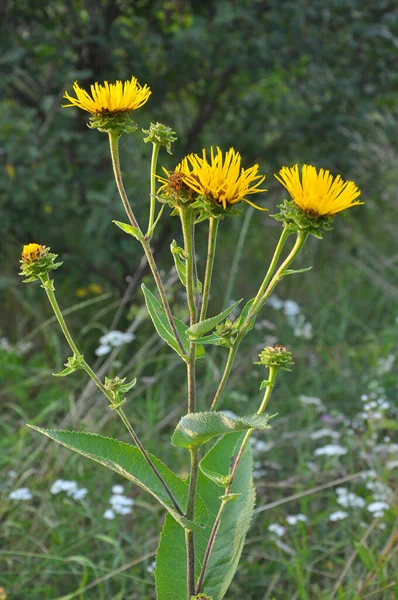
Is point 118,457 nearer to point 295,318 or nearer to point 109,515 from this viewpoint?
point 109,515

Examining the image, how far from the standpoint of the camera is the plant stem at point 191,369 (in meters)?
1.04

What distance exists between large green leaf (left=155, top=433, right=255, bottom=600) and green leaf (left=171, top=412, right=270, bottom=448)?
18 cm

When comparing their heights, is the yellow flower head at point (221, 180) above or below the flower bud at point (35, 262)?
above

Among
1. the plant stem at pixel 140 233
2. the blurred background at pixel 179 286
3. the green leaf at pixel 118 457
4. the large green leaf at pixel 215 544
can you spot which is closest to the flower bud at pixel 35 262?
the plant stem at pixel 140 233

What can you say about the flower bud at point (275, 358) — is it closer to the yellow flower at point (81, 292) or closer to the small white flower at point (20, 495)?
the small white flower at point (20, 495)

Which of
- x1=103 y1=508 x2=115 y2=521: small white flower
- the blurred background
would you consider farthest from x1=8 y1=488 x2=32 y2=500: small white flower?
x1=103 y1=508 x2=115 y2=521: small white flower

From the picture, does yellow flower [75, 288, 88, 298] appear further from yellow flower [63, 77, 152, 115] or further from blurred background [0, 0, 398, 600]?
yellow flower [63, 77, 152, 115]

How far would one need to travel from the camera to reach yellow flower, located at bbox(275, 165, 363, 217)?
95 centimetres

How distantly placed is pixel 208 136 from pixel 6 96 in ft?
3.34

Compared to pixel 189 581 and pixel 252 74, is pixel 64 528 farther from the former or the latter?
pixel 252 74

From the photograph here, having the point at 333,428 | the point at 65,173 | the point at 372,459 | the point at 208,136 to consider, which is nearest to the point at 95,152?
the point at 65,173

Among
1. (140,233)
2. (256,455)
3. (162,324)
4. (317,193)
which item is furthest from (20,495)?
(317,193)

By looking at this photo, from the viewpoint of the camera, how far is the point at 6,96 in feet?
11.2

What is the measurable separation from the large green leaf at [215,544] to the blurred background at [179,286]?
739 millimetres
